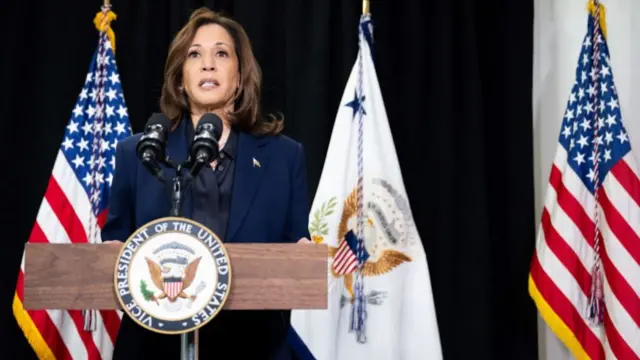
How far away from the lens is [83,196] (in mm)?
3770

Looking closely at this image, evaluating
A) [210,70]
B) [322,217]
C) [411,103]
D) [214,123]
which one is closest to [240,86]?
[210,70]

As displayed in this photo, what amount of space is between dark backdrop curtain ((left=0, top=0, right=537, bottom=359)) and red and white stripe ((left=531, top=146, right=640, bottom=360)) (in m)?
0.38

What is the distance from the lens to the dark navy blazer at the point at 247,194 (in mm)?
2250

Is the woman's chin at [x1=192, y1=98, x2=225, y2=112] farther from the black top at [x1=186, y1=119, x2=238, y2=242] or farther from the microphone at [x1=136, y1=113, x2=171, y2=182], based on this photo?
the microphone at [x1=136, y1=113, x2=171, y2=182]

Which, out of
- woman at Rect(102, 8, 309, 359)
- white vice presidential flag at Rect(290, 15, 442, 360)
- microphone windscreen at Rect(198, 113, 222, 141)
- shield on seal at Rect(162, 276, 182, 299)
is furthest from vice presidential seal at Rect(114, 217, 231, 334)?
white vice presidential flag at Rect(290, 15, 442, 360)

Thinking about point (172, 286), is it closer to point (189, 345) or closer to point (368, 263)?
point (189, 345)

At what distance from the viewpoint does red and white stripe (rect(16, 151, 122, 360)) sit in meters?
3.62

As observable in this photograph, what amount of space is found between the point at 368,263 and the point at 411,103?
1.00m

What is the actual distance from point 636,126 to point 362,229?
1509 millimetres

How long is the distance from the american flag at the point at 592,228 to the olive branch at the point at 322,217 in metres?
1.05

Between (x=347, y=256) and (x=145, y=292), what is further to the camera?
(x=347, y=256)

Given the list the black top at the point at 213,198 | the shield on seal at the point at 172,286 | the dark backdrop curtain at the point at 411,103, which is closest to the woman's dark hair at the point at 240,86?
the black top at the point at 213,198

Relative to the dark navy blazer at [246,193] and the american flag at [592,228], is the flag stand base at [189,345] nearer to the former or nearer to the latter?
the dark navy blazer at [246,193]

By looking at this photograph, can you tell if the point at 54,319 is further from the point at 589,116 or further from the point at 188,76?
the point at 589,116
